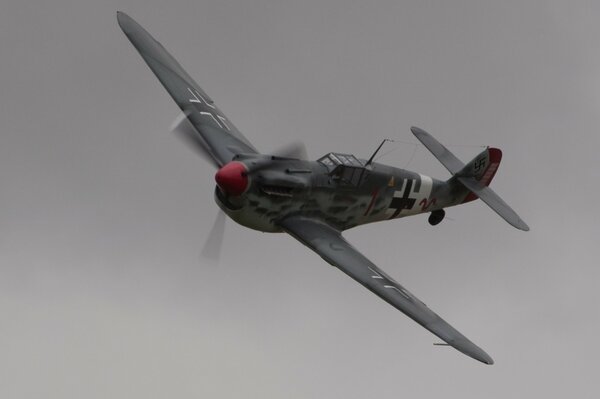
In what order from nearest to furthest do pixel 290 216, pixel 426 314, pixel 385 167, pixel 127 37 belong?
1. pixel 426 314
2. pixel 290 216
3. pixel 385 167
4. pixel 127 37

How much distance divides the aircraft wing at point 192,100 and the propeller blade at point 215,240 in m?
1.55

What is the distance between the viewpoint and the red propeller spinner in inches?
1025

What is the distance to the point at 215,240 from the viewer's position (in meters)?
26.6

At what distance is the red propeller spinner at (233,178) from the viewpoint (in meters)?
26.0

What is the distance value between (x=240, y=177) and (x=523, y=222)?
8923 millimetres

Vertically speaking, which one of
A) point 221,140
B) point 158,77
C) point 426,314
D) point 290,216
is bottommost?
point 426,314

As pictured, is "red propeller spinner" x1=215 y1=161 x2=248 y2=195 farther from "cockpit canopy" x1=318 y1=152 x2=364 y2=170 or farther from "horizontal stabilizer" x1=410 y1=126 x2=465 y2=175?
"horizontal stabilizer" x1=410 y1=126 x2=465 y2=175

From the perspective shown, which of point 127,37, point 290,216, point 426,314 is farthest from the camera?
point 127,37

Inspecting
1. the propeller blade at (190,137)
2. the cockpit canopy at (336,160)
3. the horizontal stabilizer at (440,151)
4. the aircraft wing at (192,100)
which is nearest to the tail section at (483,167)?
the horizontal stabilizer at (440,151)

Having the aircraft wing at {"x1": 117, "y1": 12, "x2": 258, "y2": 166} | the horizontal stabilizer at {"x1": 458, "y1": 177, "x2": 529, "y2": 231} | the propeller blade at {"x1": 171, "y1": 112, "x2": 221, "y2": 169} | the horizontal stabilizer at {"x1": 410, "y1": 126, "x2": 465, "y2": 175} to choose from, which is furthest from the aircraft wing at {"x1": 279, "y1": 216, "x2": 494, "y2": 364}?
the horizontal stabilizer at {"x1": 410, "y1": 126, "x2": 465, "y2": 175}

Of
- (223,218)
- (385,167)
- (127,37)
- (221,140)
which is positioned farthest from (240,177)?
(127,37)

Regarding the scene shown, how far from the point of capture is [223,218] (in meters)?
27.0

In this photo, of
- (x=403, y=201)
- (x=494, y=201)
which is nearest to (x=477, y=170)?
(x=494, y=201)

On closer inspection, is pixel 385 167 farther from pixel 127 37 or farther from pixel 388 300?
pixel 127 37
